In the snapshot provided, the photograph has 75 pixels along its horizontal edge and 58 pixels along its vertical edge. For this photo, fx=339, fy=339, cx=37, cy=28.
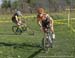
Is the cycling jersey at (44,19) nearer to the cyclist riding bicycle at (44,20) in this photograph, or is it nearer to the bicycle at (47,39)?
the cyclist riding bicycle at (44,20)

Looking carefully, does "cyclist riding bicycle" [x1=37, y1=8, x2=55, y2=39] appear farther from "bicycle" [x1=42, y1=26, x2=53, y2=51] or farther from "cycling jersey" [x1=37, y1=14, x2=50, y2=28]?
"bicycle" [x1=42, y1=26, x2=53, y2=51]

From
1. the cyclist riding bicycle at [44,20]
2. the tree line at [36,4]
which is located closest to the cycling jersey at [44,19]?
the cyclist riding bicycle at [44,20]

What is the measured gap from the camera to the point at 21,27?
22281 millimetres

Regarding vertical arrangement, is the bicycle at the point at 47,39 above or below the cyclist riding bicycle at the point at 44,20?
below

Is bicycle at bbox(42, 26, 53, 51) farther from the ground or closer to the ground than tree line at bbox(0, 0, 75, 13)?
farther from the ground

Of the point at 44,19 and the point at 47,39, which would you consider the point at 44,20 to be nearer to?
the point at 44,19

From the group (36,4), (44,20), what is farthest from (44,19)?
(36,4)

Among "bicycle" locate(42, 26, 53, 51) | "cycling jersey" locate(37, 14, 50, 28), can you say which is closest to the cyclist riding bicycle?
"cycling jersey" locate(37, 14, 50, 28)

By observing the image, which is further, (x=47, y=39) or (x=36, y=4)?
(x=36, y=4)

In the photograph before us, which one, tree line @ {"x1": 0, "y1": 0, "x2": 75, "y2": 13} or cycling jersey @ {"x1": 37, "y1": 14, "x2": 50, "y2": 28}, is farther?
tree line @ {"x1": 0, "y1": 0, "x2": 75, "y2": 13}

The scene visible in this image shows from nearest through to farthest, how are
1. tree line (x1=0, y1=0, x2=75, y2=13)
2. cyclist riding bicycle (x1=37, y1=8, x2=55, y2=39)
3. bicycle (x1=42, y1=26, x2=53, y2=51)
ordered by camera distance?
1. cyclist riding bicycle (x1=37, y1=8, x2=55, y2=39)
2. bicycle (x1=42, y1=26, x2=53, y2=51)
3. tree line (x1=0, y1=0, x2=75, y2=13)

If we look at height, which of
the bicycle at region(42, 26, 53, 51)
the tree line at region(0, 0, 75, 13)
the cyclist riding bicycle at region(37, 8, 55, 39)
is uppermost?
the cyclist riding bicycle at region(37, 8, 55, 39)

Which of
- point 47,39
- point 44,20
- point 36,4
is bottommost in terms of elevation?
point 36,4

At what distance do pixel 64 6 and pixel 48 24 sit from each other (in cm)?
2442
